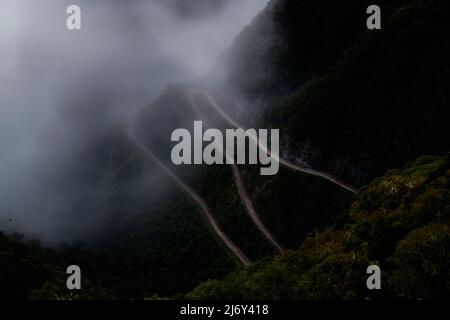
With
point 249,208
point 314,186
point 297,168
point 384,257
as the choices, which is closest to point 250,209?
point 249,208

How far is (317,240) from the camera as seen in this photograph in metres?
55.4

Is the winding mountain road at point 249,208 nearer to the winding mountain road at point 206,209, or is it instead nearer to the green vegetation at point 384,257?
the winding mountain road at point 206,209

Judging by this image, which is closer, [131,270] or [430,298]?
[430,298]

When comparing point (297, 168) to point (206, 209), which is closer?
point (297, 168)

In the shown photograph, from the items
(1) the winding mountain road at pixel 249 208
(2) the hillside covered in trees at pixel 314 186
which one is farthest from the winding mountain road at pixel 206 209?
(1) the winding mountain road at pixel 249 208

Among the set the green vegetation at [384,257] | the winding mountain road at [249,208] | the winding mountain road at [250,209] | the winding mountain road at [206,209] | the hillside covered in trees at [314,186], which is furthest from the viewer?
the winding mountain road at [206,209]

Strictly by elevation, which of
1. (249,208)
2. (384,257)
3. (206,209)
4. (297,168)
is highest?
(297,168)

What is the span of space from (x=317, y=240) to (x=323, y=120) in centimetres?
3594

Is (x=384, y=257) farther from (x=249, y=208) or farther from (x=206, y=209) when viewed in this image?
(x=206, y=209)

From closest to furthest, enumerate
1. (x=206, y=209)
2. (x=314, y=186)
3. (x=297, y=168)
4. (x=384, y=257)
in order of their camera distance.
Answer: (x=384, y=257) → (x=314, y=186) → (x=297, y=168) → (x=206, y=209)

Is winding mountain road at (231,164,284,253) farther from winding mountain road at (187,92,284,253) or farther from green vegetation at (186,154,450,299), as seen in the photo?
green vegetation at (186,154,450,299)

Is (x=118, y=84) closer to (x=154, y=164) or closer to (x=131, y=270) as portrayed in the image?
(x=154, y=164)

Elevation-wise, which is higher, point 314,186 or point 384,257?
point 314,186

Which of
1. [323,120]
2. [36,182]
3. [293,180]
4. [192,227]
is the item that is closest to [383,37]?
[323,120]
